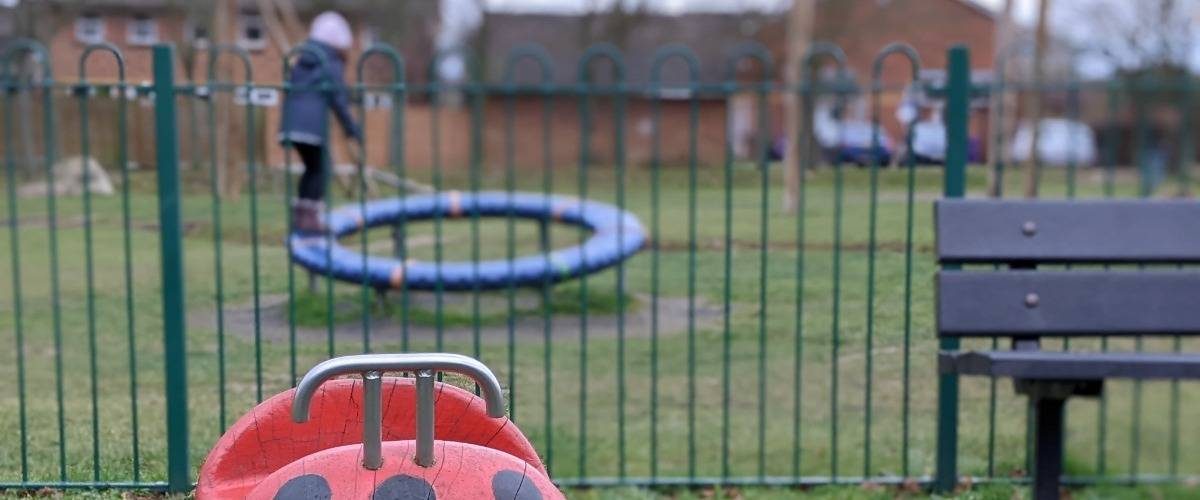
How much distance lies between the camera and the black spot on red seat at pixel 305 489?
1.83 m

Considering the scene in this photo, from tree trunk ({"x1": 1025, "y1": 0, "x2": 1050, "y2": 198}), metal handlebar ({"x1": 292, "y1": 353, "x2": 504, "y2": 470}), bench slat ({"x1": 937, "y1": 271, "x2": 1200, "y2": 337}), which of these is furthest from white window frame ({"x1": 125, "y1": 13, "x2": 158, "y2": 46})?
metal handlebar ({"x1": 292, "y1": 353, "x2": 504, "y2": 470})

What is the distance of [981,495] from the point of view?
4312 millimetres

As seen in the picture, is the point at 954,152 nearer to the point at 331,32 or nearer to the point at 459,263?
the point at 331,32

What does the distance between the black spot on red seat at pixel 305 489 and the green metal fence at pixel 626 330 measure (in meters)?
1.43

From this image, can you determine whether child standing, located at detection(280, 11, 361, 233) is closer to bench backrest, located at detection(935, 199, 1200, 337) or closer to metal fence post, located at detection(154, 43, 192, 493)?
metal fence post, located at detection(154, 43, 192, 493)

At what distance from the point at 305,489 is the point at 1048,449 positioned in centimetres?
232

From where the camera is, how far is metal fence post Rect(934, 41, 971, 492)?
4.28m

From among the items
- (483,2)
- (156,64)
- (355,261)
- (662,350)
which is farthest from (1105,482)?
(483,2)

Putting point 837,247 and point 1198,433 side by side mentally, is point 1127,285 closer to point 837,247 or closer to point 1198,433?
point 837,247

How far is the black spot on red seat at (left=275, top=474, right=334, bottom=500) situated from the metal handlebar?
0.24ft

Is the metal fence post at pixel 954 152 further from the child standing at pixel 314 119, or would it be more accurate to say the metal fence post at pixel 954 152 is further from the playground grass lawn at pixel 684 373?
the child standing at pixel 314 119

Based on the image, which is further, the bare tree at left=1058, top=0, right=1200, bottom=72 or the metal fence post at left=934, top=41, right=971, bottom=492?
the bare tree at left=1058, top=0, right=1200, bottom=72

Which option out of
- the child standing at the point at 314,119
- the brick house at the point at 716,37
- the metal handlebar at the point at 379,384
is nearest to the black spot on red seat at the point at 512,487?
the metal handlebar at the point at 379,384

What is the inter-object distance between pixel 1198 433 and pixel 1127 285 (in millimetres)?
1661
